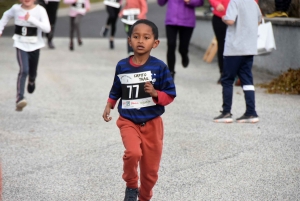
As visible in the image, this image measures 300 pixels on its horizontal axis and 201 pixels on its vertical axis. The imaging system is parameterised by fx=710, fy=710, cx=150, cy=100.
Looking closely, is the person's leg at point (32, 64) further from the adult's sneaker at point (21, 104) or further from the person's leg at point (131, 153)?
the person's leg at point (131, 153)

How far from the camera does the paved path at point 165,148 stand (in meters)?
5.43

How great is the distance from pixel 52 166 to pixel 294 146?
234 centimetres

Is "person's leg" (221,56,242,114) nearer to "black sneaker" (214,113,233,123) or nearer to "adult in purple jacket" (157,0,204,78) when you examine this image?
"black sneaker" (214,113,233,123)

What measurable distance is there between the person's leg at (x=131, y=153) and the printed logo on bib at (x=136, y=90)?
134 millimetres

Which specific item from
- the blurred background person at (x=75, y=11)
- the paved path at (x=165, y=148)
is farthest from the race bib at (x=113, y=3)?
the paved path at (x=165, y=148)

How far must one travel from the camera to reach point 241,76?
8148mm

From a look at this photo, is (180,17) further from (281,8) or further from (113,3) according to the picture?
(113,3)

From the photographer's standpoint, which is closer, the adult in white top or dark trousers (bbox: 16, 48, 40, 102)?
the adult in white top

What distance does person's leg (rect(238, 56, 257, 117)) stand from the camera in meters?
8.06

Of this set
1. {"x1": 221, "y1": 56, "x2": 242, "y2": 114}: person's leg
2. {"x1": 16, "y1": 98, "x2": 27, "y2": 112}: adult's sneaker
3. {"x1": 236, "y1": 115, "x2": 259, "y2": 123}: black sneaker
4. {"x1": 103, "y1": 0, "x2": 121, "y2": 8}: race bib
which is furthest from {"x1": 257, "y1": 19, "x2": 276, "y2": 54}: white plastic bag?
{"x1": 103, "y1": 0, "x2": 121, "y2": 8}: race bib

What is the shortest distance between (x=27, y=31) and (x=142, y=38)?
399 centimetres

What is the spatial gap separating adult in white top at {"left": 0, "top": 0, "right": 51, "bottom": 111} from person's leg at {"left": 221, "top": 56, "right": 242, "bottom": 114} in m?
2.12

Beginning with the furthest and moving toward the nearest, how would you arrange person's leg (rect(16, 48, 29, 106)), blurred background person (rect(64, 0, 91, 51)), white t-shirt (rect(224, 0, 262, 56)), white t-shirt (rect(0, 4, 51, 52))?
blurred background person (rect(64, 0, 91, 51)) < person's leg (rect(16, 48, 29, 106)) < white t-shirt (rect(0, 4, 51, 52)) < white t-shirt (rect(224, 0, 262, 56))

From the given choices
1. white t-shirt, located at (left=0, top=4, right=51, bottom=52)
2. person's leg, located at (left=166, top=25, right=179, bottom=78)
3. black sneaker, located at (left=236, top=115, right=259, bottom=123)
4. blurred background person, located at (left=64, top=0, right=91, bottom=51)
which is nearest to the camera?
black sneaker, located at (left=236, top=115, right=259, bottom=123)
